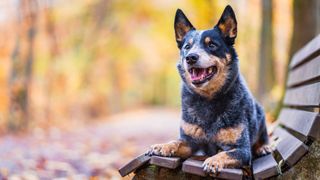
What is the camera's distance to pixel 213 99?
4332mm

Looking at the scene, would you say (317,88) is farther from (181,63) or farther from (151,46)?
(151,46)

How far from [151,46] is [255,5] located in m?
6.96

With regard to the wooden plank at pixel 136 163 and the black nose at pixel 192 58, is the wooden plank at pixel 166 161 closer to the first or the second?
the wooden plank at pixel 136 163

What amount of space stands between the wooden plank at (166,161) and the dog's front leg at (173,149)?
0.10m

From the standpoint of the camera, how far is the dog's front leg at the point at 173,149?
4.27m

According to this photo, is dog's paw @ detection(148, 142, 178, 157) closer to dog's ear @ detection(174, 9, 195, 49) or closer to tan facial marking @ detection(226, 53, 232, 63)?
tan facial marking @ detection(226, 53, 232, 63)

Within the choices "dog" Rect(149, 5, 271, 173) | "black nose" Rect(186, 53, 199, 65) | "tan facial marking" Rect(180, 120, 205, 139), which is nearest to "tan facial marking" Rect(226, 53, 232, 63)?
"dog" Rect(149, 5, 271, 173)

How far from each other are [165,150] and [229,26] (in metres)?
1.28

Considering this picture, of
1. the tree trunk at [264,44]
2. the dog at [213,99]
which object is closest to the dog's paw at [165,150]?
the dog at [213,99]

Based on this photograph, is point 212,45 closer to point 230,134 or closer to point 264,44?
point 230,134

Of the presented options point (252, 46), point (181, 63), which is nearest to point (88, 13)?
point (252, 46)

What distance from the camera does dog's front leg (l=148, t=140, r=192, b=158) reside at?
4.27 meters

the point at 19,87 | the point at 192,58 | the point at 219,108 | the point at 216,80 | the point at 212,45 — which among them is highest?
the point at 19,87

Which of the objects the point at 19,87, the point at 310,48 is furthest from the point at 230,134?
the point at 19,87
